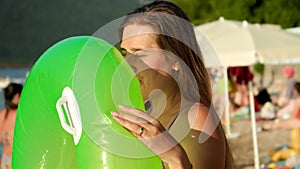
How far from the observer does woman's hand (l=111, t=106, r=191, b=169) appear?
6.06ft

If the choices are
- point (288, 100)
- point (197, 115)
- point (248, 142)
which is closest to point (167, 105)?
point (197, 115)

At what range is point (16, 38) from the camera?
76.5 m

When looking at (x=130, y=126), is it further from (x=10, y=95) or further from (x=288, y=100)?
(x=288, y=100)

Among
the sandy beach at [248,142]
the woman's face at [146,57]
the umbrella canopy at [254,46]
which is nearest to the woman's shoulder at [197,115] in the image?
the woman's face at [146,57]

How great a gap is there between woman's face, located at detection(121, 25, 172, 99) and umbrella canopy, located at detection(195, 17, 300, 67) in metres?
6.06

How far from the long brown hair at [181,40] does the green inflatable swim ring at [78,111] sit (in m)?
0.25

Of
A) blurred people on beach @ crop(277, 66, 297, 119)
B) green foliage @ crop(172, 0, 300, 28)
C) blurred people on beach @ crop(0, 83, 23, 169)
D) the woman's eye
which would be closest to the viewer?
the woman's eye

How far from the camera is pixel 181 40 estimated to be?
228 cm

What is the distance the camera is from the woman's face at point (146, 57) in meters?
2.16

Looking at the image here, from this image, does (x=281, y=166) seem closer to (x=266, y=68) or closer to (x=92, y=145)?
(x=92, y=145)

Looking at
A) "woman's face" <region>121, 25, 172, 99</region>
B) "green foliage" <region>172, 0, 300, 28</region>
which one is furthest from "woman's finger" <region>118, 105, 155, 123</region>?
"green foliage" <region>172, 0, 300, 28</region>

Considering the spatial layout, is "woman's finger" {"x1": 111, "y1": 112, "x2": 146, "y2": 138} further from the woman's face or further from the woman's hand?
the woman's face

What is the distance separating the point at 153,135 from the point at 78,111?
10.5 inches

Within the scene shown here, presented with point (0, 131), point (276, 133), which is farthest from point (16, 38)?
point (0, 131)
